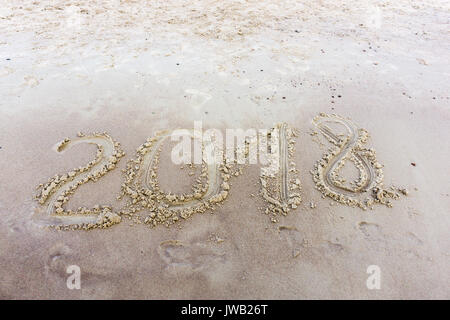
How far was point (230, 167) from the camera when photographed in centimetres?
311

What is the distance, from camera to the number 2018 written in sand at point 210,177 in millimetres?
2695

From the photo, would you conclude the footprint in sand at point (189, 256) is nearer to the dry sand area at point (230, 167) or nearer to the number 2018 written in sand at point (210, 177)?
the dry sand area at point (230, 167)

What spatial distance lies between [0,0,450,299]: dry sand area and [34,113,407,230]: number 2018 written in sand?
2 cm

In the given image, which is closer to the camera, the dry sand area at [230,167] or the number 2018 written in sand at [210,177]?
the dry sand area at [230,167]

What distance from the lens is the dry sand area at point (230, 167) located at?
2322 mm

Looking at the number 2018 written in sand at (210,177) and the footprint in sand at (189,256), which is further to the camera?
the number 2018 written in sand at (210,177)

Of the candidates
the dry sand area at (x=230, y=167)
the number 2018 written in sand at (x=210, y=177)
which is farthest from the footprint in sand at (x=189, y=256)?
the number 2018 written in sand at (x=210, y=177)

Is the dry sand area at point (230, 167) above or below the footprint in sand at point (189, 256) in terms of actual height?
above

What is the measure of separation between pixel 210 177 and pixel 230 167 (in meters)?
0.27

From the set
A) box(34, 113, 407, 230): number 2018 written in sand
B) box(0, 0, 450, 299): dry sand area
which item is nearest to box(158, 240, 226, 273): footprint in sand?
box(0, 0, 450, 299): dry sand area

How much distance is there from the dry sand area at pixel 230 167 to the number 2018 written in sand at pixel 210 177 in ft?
0.07

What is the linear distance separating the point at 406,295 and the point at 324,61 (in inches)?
153

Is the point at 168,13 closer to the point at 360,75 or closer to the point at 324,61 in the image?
the point at 324,61

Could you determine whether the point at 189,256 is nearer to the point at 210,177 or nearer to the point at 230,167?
the point at 210,177
